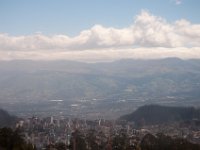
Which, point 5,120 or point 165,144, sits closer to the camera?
point 165,144

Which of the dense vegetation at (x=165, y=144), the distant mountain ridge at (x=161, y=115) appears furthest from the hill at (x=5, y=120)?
the dense vegetation at (x=165, y=144)

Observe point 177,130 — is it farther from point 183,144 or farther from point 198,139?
point 183,144

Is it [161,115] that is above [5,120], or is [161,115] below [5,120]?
below

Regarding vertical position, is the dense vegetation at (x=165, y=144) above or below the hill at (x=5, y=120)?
above

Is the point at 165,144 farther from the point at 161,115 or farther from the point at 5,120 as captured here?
the point at 161,115

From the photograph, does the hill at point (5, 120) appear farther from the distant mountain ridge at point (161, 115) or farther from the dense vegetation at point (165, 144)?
the dense vegetation at point (165, 144)

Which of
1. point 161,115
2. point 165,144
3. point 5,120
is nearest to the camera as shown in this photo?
point 165,144

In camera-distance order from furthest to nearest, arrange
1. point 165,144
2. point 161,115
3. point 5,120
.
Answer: point 161,115
point 5,120
point 165,144

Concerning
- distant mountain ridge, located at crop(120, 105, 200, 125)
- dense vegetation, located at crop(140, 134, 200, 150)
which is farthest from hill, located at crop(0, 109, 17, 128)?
A: dense vegetation, located at crop(140, 134, 200, 150)

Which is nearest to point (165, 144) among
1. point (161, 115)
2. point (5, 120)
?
point (5, 120)
